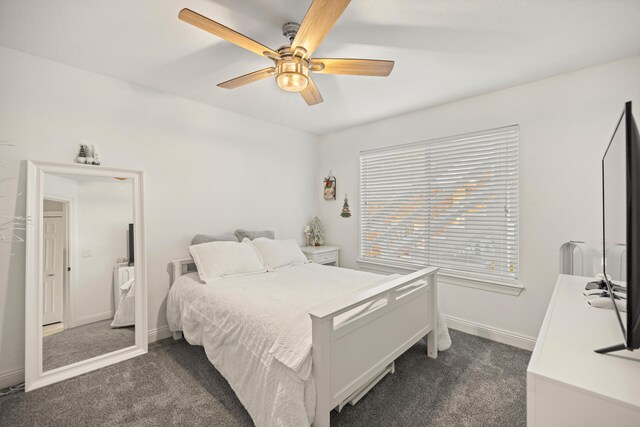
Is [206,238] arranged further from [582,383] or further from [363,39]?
[582,383]

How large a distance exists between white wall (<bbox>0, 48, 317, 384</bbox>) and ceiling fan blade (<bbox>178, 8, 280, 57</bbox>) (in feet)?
5.57

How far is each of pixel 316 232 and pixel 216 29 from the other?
3.07 metres

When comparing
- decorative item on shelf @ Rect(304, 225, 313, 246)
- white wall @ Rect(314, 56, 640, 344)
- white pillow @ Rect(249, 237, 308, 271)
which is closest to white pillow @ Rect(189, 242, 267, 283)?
white pillow @ Rect(249, 237, 308, 271)

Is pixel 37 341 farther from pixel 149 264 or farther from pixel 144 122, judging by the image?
pixel 144 122

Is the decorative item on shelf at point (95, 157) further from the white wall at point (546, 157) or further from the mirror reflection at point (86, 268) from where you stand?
the white wall at point (546, 157)

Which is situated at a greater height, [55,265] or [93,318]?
[55,265]

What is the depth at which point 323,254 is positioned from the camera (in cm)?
385

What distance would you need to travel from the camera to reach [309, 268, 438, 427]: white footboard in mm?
1416

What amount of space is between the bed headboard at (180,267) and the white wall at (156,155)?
8cm

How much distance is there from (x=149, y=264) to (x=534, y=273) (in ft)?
12.2

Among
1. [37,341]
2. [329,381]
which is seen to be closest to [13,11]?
[37,341]

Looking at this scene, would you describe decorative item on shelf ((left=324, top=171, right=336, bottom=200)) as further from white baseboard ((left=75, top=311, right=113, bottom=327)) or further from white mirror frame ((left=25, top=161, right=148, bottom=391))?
white baseboard ((left=75, top=311, right=113, bottom=327))

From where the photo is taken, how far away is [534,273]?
8.52 ft

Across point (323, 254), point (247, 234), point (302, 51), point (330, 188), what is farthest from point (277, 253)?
point (302, 51)
